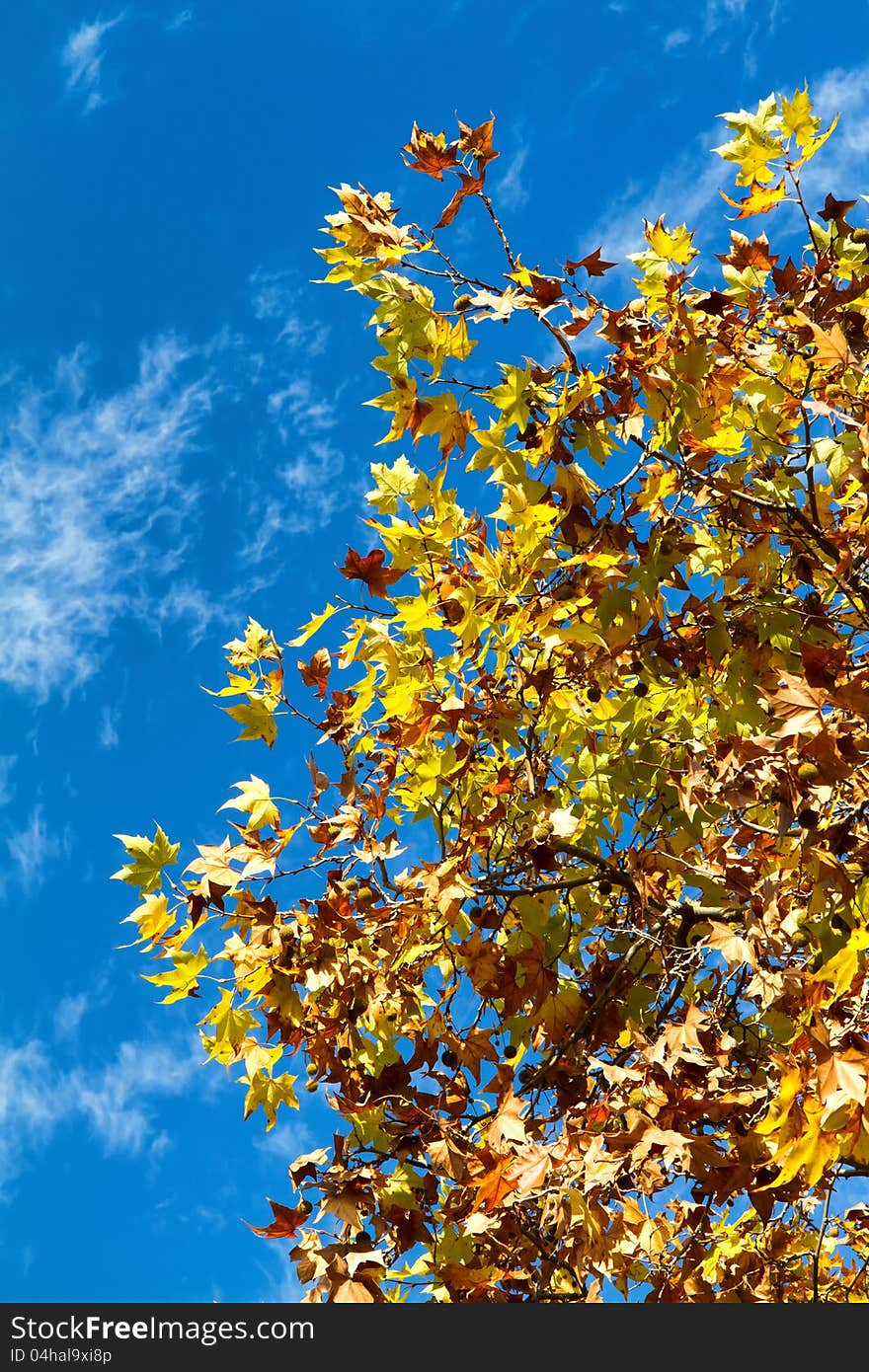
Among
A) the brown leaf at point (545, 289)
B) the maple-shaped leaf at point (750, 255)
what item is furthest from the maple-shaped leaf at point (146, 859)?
the maple-shaped leaf at point (750, 255)

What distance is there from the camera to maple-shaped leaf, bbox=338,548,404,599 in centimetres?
354

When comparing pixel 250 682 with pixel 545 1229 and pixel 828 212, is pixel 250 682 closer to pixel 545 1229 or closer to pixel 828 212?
pixel 545 1229

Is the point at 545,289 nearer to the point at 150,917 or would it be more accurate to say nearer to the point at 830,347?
the point at 830,347

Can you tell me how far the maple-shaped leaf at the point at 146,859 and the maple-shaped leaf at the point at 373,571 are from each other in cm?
97

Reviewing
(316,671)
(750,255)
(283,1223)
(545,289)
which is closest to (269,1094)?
(283,1223)

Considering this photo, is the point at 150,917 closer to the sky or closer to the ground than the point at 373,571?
closer to the ground

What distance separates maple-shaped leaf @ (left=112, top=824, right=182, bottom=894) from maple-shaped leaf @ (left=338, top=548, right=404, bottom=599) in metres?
0.97

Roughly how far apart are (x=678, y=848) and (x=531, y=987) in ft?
2.17

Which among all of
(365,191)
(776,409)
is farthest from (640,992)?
(365,191)

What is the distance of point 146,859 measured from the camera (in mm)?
3303

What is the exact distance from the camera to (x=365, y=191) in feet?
11.8

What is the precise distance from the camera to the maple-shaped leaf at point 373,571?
3.54 meters

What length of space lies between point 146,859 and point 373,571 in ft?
3.58

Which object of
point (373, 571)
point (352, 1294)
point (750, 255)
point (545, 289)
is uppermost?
point (750, 255)
